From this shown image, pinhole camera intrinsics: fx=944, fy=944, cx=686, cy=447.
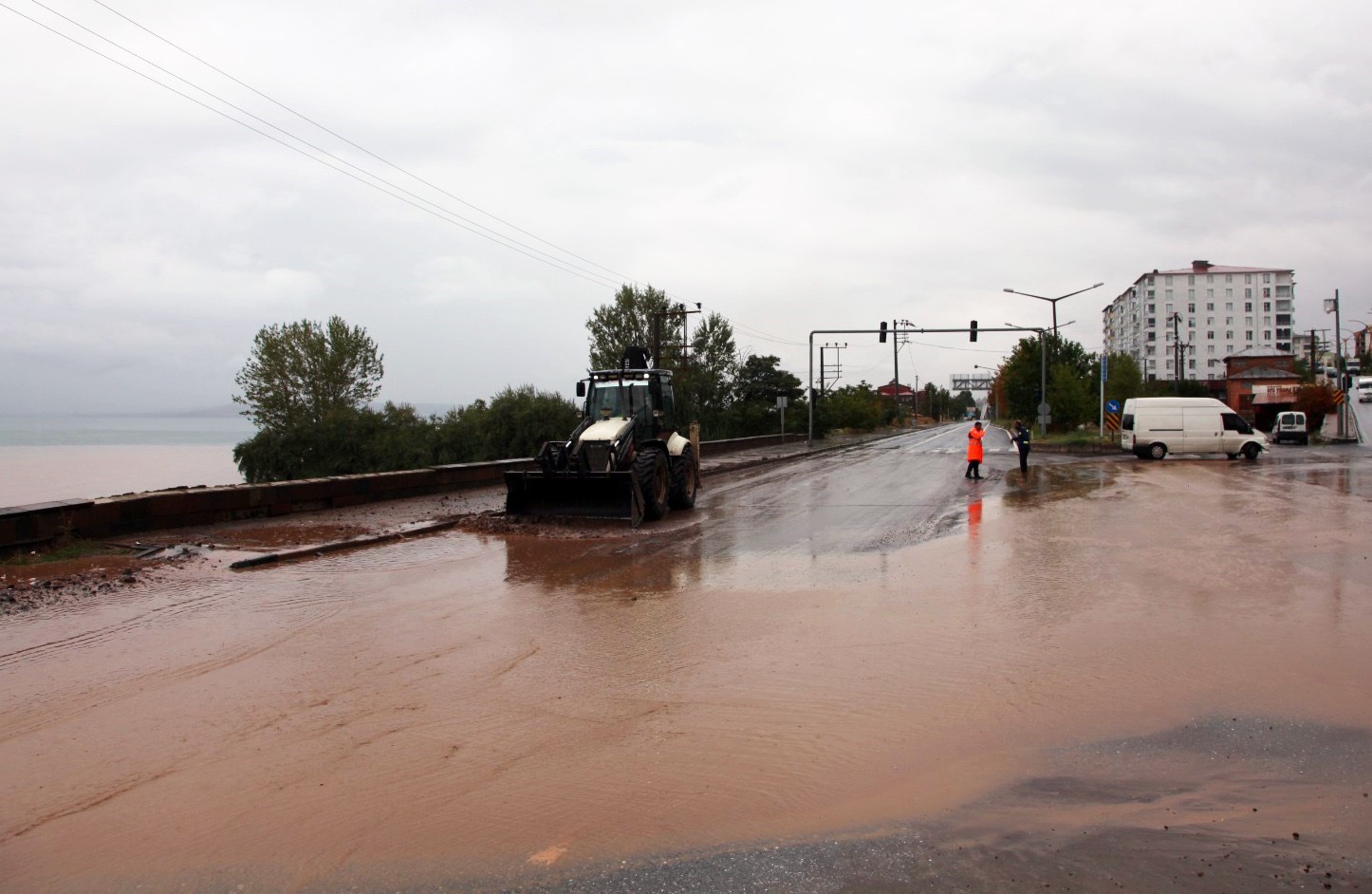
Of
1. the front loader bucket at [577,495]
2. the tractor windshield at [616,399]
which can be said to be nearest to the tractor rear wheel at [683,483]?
the tractor windshield at [616,399]

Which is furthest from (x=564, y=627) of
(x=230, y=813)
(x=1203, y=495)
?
(x=1203, y=495)

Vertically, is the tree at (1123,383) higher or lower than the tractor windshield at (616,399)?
higher

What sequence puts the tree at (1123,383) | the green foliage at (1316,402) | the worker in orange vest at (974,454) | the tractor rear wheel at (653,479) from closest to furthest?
the tractor rear wheel at (653,479) → the worker in orange vest at (974,454) → the green foliage at (1316,402) → the tree at (1123,383)

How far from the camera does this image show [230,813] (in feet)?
14.6

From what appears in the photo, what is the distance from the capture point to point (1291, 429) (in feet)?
157

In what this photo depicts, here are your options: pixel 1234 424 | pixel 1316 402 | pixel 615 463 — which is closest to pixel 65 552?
pixel 615 463

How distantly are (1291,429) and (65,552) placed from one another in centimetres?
5287

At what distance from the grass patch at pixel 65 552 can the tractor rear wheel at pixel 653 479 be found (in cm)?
734

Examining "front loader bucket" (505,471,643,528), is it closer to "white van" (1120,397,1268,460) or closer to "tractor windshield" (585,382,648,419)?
"tractor windshield" (585,382,648,419)

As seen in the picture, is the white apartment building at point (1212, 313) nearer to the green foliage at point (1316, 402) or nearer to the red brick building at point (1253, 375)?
the red brick building at point (1253, 375)

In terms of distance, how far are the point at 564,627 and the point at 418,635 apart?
3.99 ft

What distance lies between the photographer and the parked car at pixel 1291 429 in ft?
156

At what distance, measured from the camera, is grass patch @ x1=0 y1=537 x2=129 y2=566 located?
10969 mm

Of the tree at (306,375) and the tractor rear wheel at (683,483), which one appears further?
the tree at (306,375)
